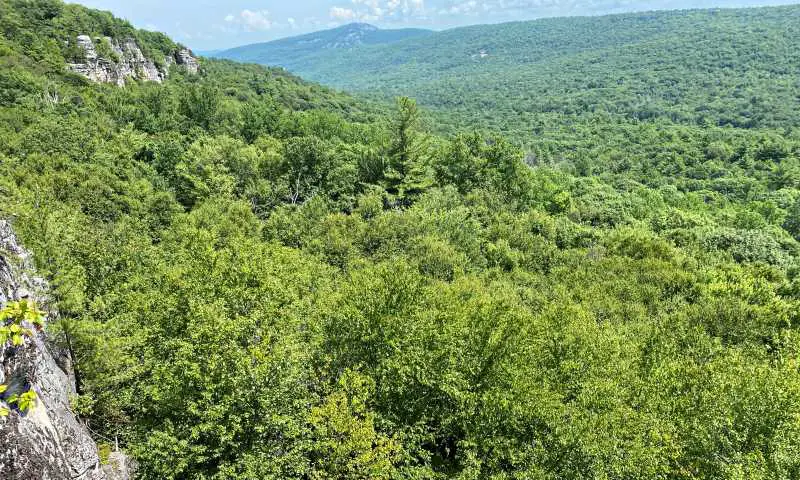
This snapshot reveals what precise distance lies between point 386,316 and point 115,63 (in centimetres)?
10944

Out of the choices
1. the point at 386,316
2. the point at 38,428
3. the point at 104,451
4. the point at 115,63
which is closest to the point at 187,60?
the point at 115,63

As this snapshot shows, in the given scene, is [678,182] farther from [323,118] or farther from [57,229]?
[57,229]

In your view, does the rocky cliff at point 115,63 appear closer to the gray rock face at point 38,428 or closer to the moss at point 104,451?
the gray rock face at point 38,428

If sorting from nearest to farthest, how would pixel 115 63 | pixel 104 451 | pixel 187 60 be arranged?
pixel 104 451 → pixel 115 63 → pixel 187 60

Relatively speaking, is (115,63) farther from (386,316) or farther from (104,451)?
(386,316)

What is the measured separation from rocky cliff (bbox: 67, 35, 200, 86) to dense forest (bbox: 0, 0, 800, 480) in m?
27.7

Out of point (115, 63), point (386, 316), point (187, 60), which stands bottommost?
point (386, 316)

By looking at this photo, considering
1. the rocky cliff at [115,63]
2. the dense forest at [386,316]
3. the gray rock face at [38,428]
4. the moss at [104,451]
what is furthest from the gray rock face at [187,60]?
the moss at [104,451]

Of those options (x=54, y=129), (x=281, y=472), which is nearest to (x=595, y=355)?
(x=281, y=472)

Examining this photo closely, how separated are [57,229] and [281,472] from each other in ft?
62.4

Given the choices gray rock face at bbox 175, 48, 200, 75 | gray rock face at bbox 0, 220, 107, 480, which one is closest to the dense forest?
gray rock face at bbox 0, 220, 107, 480

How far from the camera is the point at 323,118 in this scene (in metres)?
92.5

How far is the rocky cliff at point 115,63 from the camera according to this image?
96.0 m

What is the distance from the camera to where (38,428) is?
12312mm
